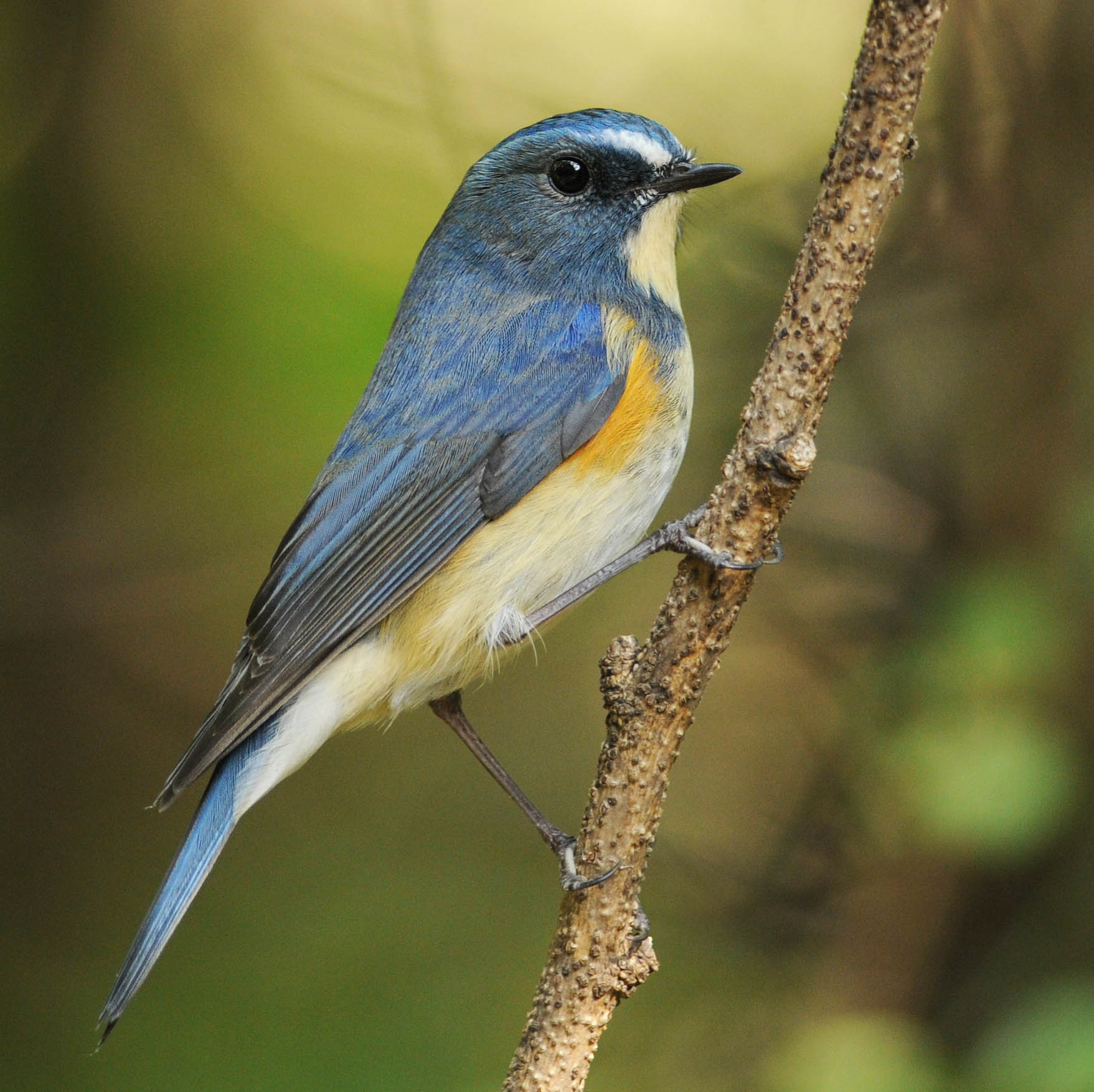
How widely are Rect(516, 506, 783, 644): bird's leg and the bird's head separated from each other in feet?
2.34

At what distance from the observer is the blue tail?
2.39 metres

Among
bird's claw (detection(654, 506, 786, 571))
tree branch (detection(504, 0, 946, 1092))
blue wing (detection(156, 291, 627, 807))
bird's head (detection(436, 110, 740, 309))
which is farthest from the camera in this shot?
bird's head (detection(436, 110, 740, 309))

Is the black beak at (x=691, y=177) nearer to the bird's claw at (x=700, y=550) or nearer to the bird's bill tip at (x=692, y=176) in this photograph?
the bird's bill tip at (x=692, y=176)

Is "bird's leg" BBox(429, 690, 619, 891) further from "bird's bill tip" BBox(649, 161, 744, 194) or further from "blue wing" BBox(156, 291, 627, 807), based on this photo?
"bird's bill tip" BBox(649, 161, 744, 194)

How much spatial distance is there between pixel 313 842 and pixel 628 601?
1396mm

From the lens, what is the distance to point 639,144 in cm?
296

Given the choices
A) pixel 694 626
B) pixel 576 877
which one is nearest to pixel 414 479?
pixel 694 626

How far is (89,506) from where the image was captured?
13.3 feet

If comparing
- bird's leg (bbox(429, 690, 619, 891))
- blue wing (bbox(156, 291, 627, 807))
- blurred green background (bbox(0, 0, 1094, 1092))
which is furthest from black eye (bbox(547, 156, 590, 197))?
bird's leg (bbox(429, 690, 619, 891))

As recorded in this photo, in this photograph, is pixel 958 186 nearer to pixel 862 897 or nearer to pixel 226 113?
pixel 862 897

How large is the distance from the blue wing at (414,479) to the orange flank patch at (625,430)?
21 millimetres

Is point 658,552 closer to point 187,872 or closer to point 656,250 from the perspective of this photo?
point 656,250

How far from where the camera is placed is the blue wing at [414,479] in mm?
2703

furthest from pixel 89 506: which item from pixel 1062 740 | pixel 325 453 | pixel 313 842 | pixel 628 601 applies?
pixel 1062 740
